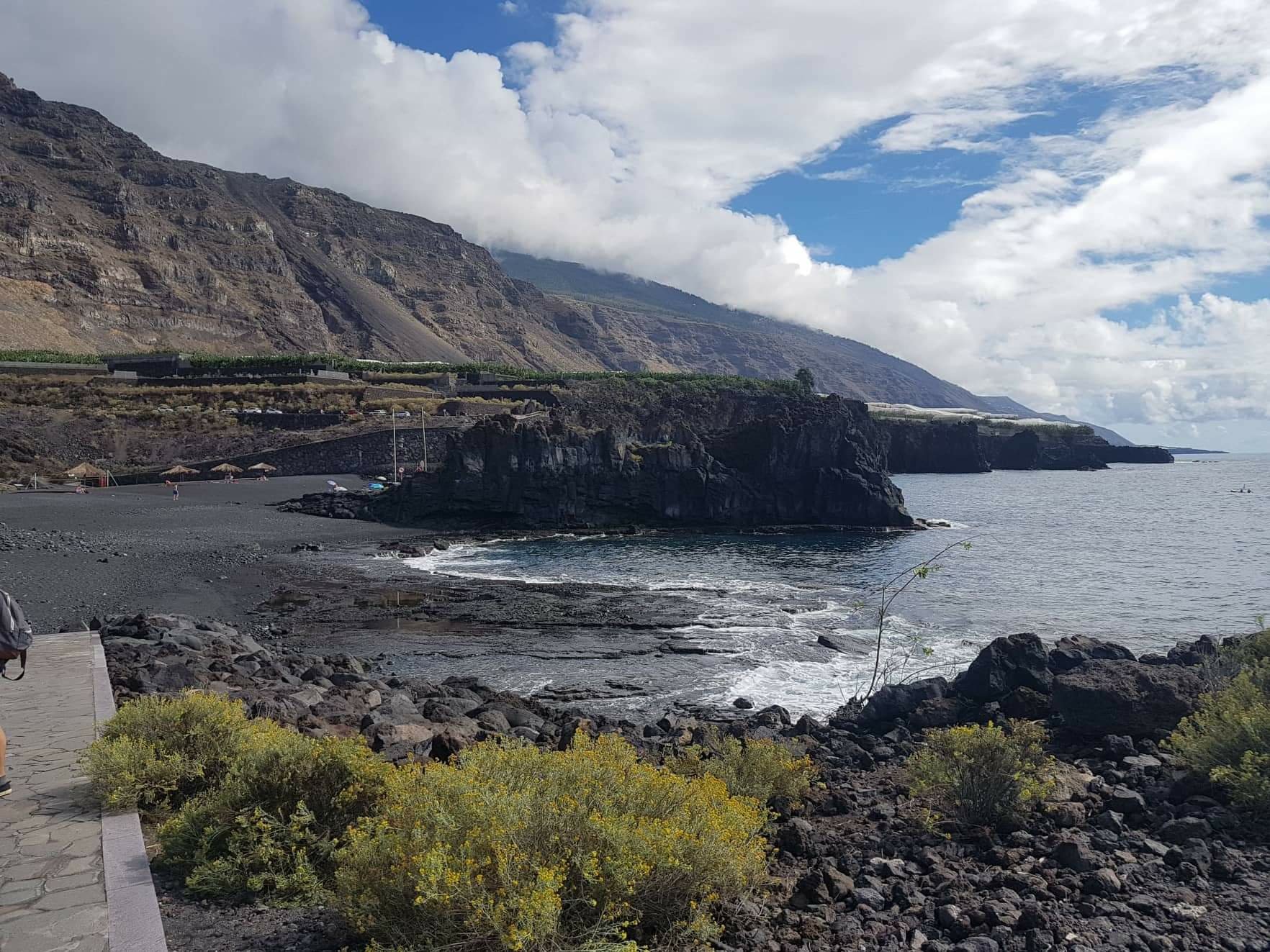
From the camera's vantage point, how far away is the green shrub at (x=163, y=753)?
659 cm

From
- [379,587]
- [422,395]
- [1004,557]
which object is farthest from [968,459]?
[379,587]

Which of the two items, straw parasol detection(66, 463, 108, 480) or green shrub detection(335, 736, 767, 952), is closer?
green shrub detection(335, 736, 767, 952)

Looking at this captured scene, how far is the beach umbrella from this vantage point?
203ft

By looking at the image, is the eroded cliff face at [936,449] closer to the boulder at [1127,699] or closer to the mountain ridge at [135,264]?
the mountain ridge at [135,264]

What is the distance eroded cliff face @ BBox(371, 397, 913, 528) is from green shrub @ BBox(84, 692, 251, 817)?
45581 millimetres

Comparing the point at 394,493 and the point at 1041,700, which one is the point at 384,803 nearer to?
the point at 1041,700

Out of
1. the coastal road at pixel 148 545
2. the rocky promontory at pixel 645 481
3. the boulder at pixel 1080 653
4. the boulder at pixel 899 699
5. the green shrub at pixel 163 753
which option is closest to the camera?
the green shrub at pixel 163 753

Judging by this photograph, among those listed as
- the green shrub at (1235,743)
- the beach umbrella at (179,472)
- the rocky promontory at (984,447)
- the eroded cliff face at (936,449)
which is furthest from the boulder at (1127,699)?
the eroded cliff face at (936,449)

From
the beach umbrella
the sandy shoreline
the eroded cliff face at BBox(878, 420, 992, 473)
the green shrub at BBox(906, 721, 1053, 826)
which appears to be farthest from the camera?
the eroded cliff face at BBox(878, 420, 992, 473)

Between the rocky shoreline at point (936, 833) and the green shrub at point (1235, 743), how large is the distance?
23cm

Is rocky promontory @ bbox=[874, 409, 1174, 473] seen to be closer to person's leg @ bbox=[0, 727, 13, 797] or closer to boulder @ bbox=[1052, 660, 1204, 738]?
boulder @ bbox=[1052, 660, 1204, 738]

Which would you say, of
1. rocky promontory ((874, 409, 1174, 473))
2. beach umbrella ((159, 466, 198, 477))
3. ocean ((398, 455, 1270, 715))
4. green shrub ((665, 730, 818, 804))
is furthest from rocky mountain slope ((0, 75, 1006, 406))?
green shrub ((665, 730, 818, 804))

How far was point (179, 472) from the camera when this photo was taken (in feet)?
204

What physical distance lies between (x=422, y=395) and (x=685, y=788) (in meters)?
93.2
